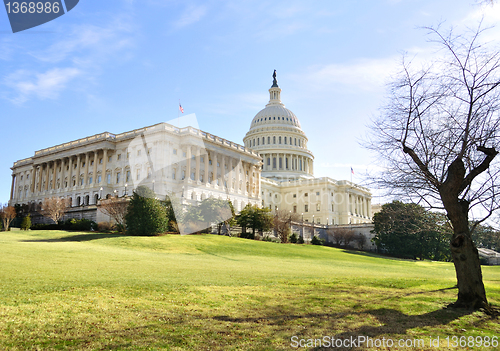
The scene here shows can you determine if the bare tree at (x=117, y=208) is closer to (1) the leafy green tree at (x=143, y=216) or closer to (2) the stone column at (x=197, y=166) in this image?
(1) the leafy green tree at (x=143, y=216)

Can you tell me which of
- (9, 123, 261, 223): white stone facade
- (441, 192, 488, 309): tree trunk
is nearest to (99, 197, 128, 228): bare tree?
(9, 123, 261, 223): white stone facade

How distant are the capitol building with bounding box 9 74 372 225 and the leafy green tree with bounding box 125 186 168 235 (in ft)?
31.4

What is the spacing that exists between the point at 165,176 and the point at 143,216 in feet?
89.6

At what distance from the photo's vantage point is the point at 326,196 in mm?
109938

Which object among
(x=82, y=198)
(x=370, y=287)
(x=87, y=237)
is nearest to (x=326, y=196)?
(x=82, y=198)

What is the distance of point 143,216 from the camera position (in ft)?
158

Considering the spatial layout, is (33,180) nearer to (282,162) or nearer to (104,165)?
(104,165)

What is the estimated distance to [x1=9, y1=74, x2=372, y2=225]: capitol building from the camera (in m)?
75.5

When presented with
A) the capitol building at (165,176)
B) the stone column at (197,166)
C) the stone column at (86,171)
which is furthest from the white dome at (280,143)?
the stone column at (86,171)

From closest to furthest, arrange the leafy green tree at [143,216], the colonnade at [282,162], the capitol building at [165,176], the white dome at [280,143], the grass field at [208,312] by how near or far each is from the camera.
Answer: the grass field at [208,312] → the leafy green tree at [143,216] → the capitol building at [165,176] → the white dome at [280,143] → the colonnade at [282,162]

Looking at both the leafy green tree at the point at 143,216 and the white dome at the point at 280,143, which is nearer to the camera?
the leafy green tree at the point at 143,216

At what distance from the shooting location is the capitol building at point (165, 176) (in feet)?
248

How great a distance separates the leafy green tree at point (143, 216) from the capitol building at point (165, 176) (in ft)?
31.4

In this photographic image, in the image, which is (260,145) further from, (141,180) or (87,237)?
(87,237)
